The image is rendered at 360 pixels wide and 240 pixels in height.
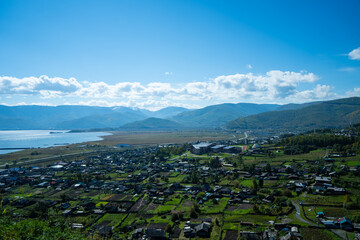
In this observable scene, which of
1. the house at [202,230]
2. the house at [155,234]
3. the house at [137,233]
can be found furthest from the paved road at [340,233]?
the house at [137,233]

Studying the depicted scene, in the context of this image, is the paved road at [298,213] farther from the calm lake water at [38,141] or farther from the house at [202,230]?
the calm lake water at [38,141]

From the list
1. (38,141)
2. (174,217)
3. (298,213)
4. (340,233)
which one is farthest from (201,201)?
(38,141)

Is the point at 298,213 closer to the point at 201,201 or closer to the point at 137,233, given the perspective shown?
the point at 201,201

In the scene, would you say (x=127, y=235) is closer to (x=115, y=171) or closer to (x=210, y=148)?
(x=115, y=171)

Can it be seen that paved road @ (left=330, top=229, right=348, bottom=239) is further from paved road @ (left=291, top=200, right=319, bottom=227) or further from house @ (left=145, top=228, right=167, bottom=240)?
house @ (left=145, top=228, right=167, bottom=240)

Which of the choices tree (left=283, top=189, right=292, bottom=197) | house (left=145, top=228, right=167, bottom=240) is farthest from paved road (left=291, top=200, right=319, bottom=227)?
house (left=145, top=228, right=167, bottom=240)
